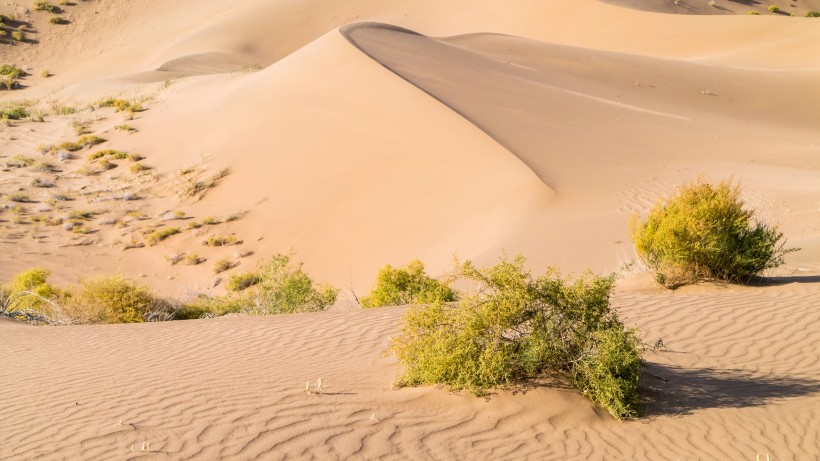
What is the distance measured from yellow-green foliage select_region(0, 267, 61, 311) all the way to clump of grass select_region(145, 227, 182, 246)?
2841mm

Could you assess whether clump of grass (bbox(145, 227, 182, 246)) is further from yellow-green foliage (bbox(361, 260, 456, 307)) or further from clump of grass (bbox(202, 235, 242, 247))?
yellow-green foliage (bbox(361, 260, 456, 307))

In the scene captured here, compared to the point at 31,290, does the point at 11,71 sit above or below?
above

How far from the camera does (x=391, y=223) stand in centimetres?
1598

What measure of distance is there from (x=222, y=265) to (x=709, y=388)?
12014 millimetres

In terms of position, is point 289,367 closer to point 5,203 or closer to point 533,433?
point 533,433

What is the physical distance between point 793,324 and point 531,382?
3.77m

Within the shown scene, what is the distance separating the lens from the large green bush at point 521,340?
5559mm

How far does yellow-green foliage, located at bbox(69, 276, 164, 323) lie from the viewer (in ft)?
35.0

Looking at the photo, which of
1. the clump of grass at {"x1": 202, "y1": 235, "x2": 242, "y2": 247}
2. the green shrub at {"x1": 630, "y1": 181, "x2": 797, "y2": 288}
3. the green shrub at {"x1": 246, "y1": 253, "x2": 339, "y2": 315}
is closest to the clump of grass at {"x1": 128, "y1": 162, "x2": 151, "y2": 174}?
the clump of grass at {"x1": 202, "y1": 235, "x2": 242, "y2": 247}

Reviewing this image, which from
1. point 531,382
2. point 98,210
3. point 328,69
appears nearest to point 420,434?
point 531,382

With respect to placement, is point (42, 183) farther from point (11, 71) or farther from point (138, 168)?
point (11, 71)

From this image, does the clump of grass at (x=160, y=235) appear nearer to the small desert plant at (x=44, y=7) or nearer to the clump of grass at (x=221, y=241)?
the clump of grass at (x=221, y=241)

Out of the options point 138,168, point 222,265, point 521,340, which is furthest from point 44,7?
point 521,340

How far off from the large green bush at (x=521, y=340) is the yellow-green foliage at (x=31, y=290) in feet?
26.4
